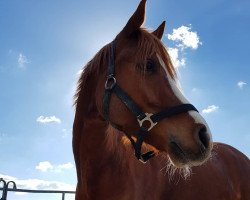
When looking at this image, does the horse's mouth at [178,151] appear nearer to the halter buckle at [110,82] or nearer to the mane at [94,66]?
the halter buckle at [110,82]

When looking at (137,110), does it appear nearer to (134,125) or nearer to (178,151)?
(134,125)

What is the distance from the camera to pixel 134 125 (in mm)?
3369

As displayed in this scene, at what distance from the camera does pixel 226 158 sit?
6168 millimetres

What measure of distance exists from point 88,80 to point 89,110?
340 millimetres

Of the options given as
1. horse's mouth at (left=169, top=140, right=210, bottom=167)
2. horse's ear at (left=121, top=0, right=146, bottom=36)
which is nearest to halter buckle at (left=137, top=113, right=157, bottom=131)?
horse's mouth at (left=169, top=140, right=210, bottom=167)

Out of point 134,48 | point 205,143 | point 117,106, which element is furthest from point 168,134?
point 134,48

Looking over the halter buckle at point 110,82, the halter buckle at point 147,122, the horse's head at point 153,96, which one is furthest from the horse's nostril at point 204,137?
the halter buckle at point 110,82

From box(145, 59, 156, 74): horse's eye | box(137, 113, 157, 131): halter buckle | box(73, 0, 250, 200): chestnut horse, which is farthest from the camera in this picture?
box(145, 59, 156, 74): horse's eye

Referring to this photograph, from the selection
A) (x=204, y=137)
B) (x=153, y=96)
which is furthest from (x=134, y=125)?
(x=204, y=137)

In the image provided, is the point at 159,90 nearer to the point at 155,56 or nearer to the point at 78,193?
the point at 155,56

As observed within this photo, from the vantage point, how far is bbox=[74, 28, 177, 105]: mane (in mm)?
3436

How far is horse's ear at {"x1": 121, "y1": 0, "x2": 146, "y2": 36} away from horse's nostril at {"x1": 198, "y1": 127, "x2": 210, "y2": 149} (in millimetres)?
1316

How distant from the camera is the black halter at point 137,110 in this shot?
10.1 feet

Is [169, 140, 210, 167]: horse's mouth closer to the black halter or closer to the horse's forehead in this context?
the black halter
